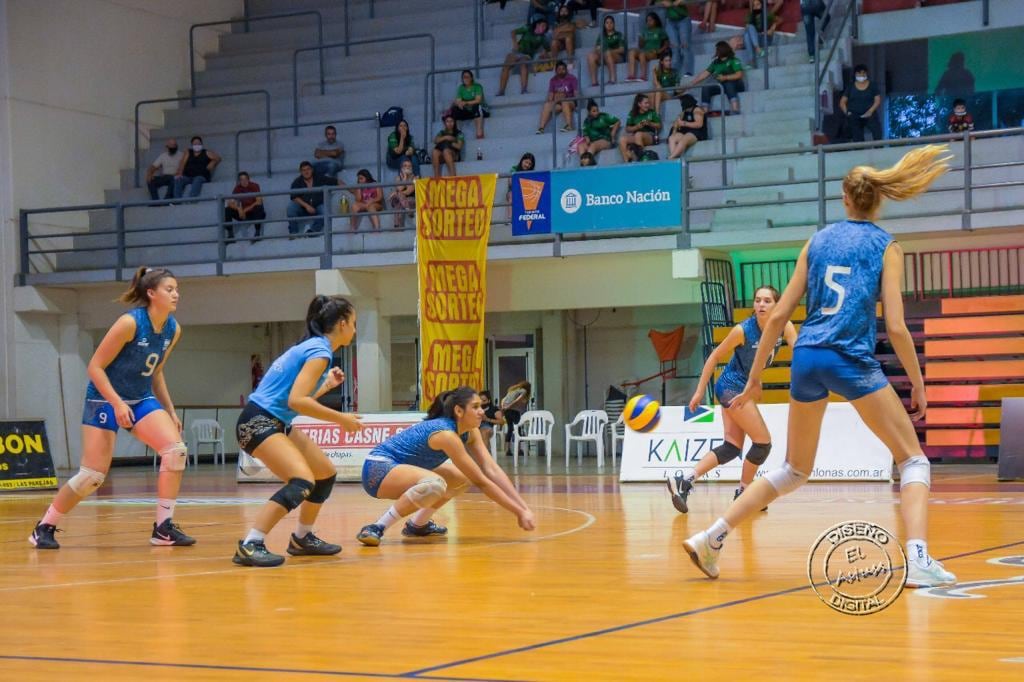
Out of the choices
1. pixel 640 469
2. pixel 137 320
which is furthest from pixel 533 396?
pixel 137 320

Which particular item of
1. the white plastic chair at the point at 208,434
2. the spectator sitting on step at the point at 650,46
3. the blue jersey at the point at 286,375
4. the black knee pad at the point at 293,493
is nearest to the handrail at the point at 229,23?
the white plastic chair at the point at 208,434

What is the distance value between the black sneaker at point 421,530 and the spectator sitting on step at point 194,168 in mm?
18490

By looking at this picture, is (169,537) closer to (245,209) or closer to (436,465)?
(436,465)

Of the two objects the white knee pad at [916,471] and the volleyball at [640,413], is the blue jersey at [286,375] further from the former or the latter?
the volleyball at [640,413]

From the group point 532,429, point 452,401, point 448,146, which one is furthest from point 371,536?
point 532,429

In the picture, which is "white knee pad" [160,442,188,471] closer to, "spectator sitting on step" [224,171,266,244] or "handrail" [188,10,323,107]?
"spectator sitting on step" [224,171,266,244]

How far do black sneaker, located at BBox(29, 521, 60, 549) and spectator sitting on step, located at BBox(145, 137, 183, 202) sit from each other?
18.2 meters

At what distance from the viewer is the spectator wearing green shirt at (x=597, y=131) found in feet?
78.2

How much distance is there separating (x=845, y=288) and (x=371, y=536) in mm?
3966

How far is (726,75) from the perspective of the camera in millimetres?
23938

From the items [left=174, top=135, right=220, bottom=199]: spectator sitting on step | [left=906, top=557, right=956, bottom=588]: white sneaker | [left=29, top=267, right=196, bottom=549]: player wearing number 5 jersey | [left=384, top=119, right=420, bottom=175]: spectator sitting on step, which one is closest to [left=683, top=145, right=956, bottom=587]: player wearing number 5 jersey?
[left=906, top=557, right=956, bottom=588]: white sneaker

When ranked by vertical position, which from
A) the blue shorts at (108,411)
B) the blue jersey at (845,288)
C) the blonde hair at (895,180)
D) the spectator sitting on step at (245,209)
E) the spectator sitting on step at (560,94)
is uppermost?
the spectator sitting on step at (560,94)

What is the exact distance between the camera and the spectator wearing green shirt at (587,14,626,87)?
25.7 metres

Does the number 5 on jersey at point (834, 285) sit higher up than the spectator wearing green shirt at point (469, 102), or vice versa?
the spectator wearing green shirt at point (469, 102)
